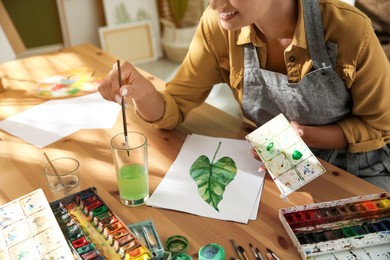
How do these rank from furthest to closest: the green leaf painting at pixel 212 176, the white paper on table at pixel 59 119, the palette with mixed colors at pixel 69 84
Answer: the palette with mixed colors at pixel 69 84, the white paper on table at pixel 59 119, the green leaf painting at pixel 212 176

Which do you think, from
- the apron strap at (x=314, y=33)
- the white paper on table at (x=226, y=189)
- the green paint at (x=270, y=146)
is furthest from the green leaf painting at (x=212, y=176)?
the apron strap at (x=314, y=33)

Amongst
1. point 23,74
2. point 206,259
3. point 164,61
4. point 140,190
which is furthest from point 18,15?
point 206,259

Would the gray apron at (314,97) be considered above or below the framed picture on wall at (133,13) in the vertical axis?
above

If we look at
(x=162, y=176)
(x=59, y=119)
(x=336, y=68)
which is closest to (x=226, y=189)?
(x=162, y=176)

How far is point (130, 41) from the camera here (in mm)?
3191

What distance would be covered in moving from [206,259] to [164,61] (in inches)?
104

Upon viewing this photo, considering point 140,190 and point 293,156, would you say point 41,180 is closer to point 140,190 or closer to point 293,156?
point 140,190

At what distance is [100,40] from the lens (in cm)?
312

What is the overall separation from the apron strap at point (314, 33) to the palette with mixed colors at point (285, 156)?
0.65ft

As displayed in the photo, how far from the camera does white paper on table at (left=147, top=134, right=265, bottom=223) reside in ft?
3.08

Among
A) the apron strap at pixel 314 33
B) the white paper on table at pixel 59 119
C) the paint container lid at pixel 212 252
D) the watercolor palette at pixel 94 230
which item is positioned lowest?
the white paper on table at pixel 59 119

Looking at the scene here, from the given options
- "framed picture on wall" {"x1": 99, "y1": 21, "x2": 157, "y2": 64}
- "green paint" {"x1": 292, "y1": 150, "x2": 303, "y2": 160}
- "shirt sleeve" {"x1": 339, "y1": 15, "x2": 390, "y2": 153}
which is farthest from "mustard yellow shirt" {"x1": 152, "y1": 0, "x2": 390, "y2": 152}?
"framed picture on wall" {"x1": 99, "y1": 21, "x2": 157, "y2": 64}

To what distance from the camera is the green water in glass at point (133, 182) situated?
947 mm

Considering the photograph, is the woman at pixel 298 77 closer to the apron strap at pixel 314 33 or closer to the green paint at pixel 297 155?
the apron strap at pixel 314 33
